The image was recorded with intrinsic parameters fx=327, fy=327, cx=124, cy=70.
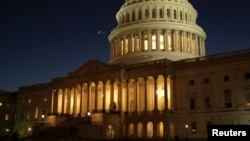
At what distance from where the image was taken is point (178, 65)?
64.0 meters

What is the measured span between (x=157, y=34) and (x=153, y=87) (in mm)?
19990

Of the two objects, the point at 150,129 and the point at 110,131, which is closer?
the point at 110,131

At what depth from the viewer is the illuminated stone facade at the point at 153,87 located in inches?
2247

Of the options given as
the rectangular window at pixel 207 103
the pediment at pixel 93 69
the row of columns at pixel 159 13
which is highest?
the row of columns at pixel 159 13

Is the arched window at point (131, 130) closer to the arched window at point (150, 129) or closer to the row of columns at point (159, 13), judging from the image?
the arched window at point (150, 129)

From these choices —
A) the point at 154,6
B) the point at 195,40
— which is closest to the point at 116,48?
the point at 154,6

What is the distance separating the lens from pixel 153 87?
65562 mm

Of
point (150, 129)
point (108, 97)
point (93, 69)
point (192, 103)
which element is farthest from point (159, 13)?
point (150, 129)

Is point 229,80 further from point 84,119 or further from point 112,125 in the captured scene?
point 84,119

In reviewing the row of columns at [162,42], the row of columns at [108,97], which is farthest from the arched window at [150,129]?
the row of columns at [162,42]

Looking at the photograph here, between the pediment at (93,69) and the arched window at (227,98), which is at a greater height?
the pediment at (93,69)

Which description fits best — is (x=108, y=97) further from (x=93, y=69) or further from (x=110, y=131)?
(x=110, y=131)

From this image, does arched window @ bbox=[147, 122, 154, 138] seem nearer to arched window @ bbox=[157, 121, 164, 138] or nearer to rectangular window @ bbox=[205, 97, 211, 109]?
arched window @ bbox=[157, 121, 164, 138]

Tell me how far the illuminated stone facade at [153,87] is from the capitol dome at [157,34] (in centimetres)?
25
